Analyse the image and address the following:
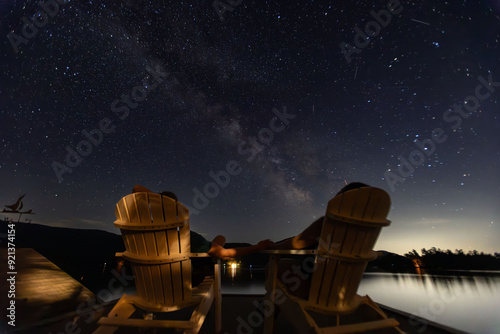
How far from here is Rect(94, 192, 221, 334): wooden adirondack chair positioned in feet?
5.85

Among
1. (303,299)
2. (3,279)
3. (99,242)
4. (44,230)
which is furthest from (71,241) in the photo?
(303,299)

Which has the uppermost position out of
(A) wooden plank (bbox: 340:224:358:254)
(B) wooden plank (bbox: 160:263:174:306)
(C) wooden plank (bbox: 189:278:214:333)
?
(A) wooden plank (bbox: 340:224:358:254)

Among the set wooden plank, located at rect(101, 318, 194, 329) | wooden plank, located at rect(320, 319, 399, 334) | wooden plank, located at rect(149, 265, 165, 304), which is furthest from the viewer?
wooden plank, located at rect(149, 265, 165, 304)

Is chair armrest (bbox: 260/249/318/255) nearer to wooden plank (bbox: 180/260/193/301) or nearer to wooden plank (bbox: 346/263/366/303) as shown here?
wooden plank (bbox: 346/263/366/303)

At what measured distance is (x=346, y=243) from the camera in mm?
1711

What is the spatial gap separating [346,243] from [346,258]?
11 centimetres

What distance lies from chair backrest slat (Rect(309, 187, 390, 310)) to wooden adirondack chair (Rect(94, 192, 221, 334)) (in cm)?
106

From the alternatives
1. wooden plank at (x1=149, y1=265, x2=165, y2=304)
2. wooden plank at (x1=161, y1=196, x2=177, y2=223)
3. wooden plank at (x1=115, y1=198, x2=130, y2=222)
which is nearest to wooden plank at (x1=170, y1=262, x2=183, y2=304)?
wooden plank at (x1=149, y1=265, x2=165, y2=304)

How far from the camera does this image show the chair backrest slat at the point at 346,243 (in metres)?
1.65

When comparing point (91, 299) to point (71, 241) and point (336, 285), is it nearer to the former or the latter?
point (336, 285)

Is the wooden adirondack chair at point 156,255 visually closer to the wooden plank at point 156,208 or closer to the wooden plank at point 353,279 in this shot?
the wooden plank at point 156,208

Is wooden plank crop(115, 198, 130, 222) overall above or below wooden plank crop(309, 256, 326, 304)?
above

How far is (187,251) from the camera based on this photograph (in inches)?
77.9

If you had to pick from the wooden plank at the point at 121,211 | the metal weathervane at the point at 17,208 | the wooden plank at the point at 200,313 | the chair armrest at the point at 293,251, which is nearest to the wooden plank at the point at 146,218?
the wooden plank at the point at 121,211
